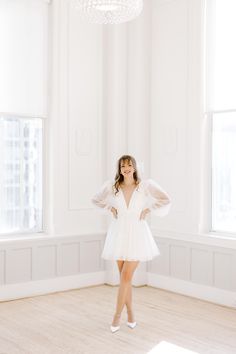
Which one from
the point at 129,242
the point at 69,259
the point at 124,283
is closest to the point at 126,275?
the point at 124,283

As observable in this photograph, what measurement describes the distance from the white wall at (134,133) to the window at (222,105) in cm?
13

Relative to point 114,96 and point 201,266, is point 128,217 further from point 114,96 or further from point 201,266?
point 114,96

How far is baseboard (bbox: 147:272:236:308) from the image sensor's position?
18.3 feet

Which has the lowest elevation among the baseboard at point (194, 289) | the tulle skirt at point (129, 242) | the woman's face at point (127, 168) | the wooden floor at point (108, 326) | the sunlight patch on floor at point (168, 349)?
the sunlight patch on floor at point (168, 349)

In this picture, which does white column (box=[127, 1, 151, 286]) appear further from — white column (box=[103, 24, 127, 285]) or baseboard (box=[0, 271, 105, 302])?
baseboard (box=[0, 271, 105, 302])

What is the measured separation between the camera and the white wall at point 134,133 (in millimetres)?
5938

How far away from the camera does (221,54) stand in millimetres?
5680

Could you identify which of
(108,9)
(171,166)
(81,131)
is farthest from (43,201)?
(108,9)

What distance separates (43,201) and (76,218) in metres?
0.51

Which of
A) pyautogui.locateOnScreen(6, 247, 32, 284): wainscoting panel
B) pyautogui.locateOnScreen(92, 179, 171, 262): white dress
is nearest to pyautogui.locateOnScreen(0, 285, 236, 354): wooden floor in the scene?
pyautogui.locateOnScreen(6, 247, 32, 284): wainscoting panel

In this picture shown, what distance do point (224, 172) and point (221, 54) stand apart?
4.40 ft

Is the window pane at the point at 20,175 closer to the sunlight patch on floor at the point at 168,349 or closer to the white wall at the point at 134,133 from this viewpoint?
the white wall at the point at 134,133

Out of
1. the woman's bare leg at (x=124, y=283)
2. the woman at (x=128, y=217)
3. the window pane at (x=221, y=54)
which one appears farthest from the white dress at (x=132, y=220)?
the window pane at (x=221, y=54)

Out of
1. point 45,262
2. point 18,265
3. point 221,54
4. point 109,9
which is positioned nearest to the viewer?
point 109,9
